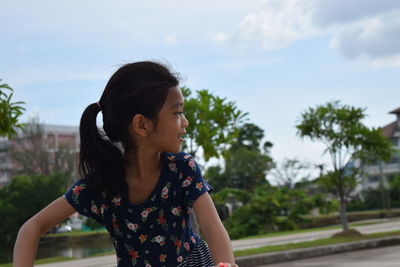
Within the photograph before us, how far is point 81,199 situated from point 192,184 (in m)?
0.40

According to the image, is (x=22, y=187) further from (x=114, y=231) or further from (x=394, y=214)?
(x=114, y=231)

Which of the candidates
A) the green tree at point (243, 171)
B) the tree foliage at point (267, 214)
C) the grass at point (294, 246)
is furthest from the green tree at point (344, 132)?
the green tree at point (243, 171)

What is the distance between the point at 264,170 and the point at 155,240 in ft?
202

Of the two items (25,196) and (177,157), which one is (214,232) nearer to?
(177,157)

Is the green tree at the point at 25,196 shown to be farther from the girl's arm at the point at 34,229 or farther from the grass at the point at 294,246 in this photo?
the girl's arm at the point at 34,229

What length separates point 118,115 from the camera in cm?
242

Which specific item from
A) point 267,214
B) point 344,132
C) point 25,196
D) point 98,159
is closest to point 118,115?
point 98,159

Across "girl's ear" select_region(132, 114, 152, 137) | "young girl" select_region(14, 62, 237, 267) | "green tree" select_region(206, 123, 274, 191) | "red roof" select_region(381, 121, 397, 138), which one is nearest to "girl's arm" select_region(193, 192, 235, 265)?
"young girl" select_region(14, 62, 237, 267)

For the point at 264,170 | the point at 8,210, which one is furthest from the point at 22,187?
the point at 264,170

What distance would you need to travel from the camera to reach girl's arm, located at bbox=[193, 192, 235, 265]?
7.40 feet

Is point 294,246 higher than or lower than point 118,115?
lower

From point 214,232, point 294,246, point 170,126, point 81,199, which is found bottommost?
point 294,246

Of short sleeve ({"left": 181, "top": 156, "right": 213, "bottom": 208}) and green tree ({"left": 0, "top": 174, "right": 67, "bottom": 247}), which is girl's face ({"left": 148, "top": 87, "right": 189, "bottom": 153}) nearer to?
short sleeve ({"left": 181, "top": 156, "right": 213, "bottom": 208})

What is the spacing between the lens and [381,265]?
1003cm
